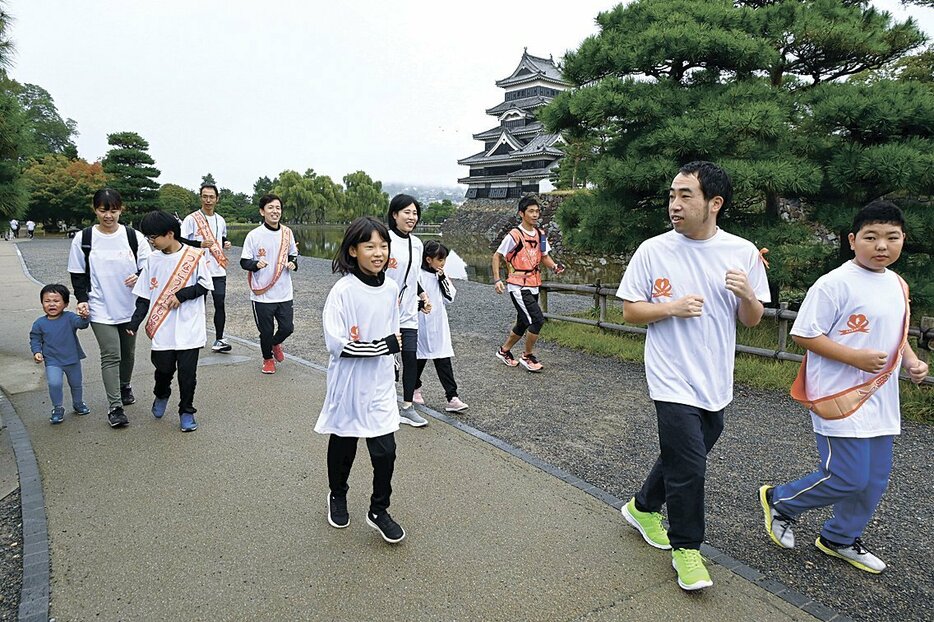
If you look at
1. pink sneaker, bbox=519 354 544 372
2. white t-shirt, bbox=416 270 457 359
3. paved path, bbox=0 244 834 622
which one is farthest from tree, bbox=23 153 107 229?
paved path, bbox=0 244 834 622

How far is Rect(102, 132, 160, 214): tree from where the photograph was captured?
31797 millimetres

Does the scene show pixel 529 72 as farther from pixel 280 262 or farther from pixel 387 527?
pixel 387 527

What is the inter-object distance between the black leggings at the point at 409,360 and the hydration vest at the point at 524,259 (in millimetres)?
1895

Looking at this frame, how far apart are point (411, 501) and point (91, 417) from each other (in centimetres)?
299

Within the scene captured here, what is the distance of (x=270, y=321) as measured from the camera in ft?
20.3

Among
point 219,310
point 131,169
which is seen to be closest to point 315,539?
point 219,310

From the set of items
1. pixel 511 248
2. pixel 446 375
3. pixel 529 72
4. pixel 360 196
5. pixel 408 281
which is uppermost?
pixel 529 72

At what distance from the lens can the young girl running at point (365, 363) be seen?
2.86 metres

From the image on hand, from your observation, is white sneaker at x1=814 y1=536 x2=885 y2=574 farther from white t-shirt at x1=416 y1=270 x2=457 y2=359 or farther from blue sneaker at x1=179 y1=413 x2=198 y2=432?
blue sneaker at x1=179 y1=413 x2=198 y2=432

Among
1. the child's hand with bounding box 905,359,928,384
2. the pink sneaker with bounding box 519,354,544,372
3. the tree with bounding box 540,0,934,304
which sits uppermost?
the tree with bounding box 540,0,934,304

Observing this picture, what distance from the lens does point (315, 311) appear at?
34.6ft

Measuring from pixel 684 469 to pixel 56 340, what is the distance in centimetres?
453

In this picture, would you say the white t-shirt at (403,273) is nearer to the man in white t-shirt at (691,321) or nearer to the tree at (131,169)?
the man in white t-shirt at (691,321)

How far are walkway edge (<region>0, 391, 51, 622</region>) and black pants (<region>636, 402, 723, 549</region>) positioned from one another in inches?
101
